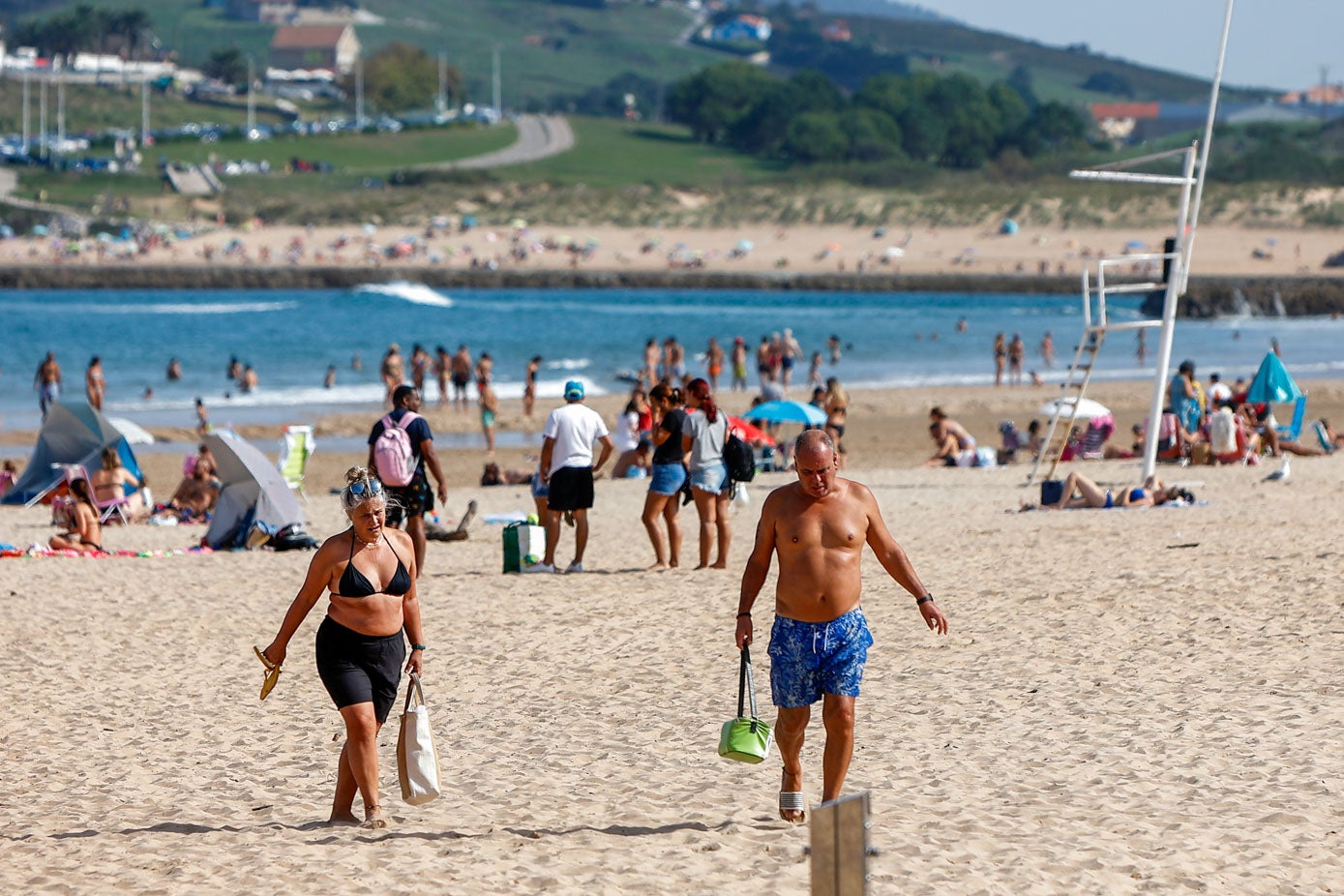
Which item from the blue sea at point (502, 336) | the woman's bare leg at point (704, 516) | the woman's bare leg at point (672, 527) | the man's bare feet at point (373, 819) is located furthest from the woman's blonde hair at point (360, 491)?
the blue sea at point (502, 336)

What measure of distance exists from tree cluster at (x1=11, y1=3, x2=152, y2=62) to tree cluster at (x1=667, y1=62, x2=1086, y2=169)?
57.2 metres

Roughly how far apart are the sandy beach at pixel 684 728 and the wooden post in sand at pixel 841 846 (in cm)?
121

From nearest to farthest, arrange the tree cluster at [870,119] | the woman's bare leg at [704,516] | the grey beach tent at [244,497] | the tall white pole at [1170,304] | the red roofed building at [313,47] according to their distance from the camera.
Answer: the woman's bare leg at [704,516] < the grey beach tent at [244,497] < the tall white pole at [1170,304] < the tree cluster at [870,119] < the red roofed building at [313,47]

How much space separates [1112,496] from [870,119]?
102m

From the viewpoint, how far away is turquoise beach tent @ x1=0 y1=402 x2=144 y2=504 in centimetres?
1551

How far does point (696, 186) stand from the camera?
90.8m

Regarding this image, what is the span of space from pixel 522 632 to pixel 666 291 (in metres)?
59.7

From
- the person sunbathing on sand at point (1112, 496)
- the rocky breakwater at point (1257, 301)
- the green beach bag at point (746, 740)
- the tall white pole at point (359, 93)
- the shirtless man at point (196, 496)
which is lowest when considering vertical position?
the shirtless man at point (196, 496)

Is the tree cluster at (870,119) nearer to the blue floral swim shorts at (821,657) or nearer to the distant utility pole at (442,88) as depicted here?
the distant utility pole at (442,88)

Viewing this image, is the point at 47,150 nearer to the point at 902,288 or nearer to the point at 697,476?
the point at 902,288

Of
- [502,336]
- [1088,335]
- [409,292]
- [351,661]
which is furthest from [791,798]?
[409,292]

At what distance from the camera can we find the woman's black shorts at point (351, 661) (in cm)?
531

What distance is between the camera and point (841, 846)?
3719mm

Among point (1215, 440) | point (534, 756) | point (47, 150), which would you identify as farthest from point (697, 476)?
point (47, 150)
